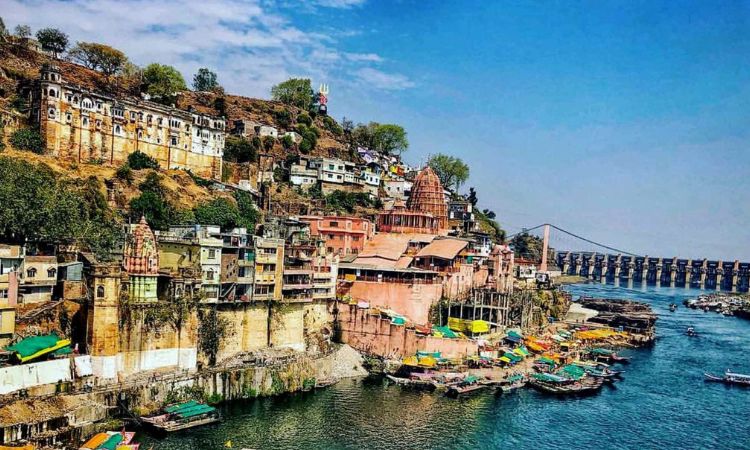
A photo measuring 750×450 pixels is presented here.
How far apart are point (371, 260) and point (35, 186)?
28893 millimetres

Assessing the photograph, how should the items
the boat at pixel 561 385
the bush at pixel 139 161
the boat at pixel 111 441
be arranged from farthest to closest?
the bush at pixel 139 161
the boat at pixel 561 385
the boat at pixel 111 441

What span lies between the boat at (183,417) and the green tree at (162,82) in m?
58.6

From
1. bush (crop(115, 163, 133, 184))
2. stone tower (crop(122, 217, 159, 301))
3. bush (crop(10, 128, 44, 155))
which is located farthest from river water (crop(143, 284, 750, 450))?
bush (crop(10, 128, 44, 155))

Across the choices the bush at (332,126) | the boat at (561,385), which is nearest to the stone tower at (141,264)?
the boat at (561,385)

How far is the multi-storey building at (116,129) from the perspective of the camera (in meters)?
57.5

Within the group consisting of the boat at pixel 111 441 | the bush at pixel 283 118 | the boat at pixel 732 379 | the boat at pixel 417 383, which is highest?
the bush at pixel 283 118

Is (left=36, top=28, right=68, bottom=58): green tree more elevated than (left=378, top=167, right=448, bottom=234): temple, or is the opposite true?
(left=36, top=28, right=68, bottom=58): green tree

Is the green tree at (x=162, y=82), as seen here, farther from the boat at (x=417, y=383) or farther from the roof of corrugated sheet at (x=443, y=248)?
the boat at (x=417, y=383)

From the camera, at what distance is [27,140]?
55.2 meters

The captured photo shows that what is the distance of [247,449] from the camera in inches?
1256

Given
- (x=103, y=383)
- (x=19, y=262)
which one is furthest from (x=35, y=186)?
(x=103, y=383)

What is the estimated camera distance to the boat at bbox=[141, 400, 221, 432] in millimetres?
33469

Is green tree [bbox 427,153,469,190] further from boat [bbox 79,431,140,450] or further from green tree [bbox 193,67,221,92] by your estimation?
boat [bbox 79,431,140,450]

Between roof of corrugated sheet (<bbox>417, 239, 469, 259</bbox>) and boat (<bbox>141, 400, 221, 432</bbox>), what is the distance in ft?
97.8
